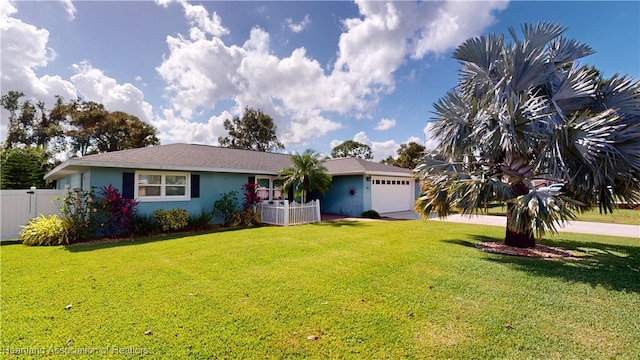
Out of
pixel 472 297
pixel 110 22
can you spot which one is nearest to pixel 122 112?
pixel 110 22

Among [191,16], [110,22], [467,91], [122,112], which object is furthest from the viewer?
[122,112]

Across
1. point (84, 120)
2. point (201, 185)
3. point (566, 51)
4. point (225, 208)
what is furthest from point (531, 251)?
point (84, 120)

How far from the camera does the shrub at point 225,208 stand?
12.2m

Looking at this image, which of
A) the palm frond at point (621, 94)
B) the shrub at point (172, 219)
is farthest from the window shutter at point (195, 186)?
the palm frond at point (621, 94)

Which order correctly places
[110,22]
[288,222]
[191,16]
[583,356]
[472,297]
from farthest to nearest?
[288,222] < [191,16] < [110,22] < [472,297] < [583,356]

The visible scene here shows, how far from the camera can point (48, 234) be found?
820 centimetres

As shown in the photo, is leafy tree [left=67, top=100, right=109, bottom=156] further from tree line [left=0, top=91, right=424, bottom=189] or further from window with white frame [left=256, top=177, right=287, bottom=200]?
window with white frame [left=256, top=177, right=287, bottom=200]

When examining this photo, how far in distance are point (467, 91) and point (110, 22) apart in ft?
40.6

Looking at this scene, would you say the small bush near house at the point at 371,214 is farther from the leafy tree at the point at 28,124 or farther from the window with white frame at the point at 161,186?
the leafy tree at the point at 28,124

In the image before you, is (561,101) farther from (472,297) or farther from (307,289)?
(307,289)

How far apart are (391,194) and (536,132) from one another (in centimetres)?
1181

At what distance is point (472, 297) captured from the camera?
423 centimetres

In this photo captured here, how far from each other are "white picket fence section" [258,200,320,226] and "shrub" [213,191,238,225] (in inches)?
54.6

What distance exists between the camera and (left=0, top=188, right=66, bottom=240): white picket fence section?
9.05m
